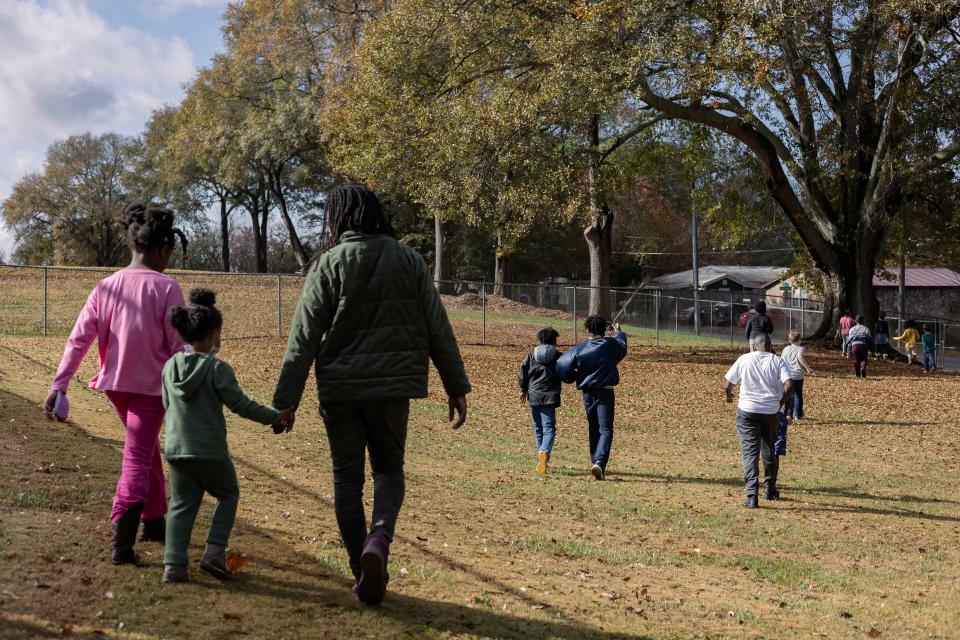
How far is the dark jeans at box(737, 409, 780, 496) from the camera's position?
9398 millimetres

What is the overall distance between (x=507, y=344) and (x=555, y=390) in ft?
59.8

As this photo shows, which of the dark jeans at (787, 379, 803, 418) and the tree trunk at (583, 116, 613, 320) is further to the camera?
the tree trunk at (583, 116, 613, 320)

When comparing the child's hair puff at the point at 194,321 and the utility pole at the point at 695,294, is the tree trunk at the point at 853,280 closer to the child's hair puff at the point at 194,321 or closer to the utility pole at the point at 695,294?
the utility pole at the point at 695,294

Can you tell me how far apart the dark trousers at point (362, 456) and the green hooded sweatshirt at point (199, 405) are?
0.34 metres

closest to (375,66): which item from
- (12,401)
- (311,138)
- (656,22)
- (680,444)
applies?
(656,22)

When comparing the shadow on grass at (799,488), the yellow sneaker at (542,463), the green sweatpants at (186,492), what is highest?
the green sweatpants at (186,492)

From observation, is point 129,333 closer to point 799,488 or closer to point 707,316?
point 799,488

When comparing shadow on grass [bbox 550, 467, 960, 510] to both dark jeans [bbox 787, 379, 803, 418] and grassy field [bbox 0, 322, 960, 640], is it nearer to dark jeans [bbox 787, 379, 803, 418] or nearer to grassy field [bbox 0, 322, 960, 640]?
grassy field [bbox 0, 322, 960, 640]

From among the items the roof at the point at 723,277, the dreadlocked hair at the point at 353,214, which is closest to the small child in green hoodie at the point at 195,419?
the dreadlocked hair at the point at 353,214

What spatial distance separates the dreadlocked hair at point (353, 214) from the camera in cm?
497

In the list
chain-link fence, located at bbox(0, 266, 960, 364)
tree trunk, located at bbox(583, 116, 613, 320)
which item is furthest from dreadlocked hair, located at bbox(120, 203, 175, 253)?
tree trunk, located at bbox(583, 116, 613, 320)

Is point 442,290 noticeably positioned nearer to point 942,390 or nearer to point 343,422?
point 942,390

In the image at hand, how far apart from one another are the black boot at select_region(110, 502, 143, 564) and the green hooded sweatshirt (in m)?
0.49

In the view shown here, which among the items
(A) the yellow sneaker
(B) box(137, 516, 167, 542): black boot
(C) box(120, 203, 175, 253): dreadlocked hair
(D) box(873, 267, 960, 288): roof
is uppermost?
(D) box(873, 267, 960, 288): roof
